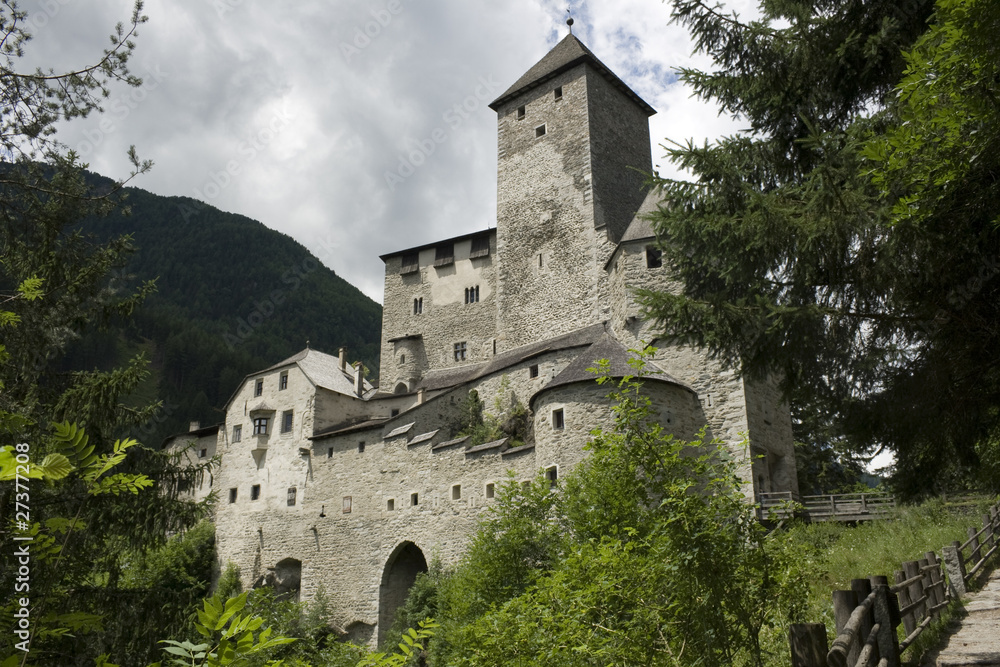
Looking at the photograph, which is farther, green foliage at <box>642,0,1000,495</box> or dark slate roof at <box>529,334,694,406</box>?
dark slate roof at <box>529,334,694,406</box>

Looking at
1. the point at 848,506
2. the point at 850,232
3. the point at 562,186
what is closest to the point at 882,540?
the point at 848,506

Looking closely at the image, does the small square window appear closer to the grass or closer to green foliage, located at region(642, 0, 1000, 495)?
the grass

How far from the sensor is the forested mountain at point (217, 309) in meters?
69.2

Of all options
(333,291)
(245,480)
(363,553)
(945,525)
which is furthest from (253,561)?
(333,291)

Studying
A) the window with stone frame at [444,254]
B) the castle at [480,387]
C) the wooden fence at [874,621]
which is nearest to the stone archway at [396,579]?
the castle at [480,387]

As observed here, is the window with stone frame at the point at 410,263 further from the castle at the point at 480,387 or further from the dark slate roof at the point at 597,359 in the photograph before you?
the dark slate roof at the point at 597,359

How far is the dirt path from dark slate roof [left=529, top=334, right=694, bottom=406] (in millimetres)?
9956

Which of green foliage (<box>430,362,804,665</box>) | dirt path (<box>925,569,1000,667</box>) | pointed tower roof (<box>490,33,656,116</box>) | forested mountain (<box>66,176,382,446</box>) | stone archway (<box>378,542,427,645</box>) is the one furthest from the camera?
forested mountain (<box>66,176,382,446</box>)

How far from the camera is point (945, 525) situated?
17031mm

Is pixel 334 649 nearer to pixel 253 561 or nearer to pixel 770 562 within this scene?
pixel 253 561

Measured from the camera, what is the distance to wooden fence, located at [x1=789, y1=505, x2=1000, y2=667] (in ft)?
12.3

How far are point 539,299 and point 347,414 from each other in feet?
33.5

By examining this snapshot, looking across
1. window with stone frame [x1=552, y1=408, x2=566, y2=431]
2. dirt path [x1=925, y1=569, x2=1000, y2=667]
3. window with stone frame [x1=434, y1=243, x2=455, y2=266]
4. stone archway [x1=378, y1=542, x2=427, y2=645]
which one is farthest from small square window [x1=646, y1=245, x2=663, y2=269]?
dirt path [x1=925, y1=569, x2=1000, y2=667]

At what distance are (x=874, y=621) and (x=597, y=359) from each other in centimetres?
1589
